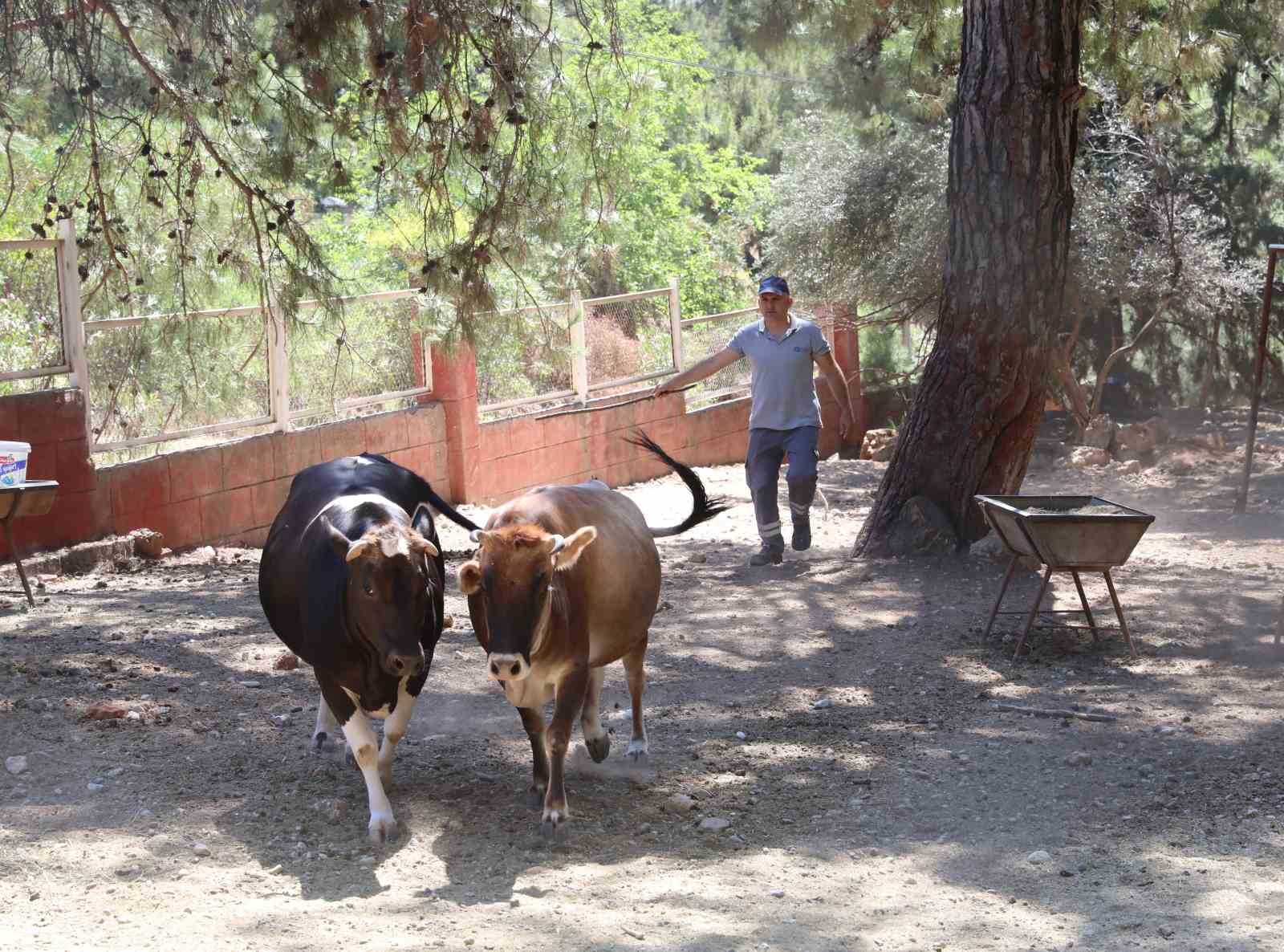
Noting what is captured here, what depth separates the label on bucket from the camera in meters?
8.55

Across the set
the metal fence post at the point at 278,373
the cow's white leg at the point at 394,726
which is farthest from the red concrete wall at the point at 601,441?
the cow's white leg at the point at 394,726

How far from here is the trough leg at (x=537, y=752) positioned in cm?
528

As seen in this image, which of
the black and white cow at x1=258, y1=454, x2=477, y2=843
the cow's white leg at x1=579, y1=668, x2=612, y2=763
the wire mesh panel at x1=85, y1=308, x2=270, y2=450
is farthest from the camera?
the wire mesh panel at x1=85, y1=308, x2=270, y2=450

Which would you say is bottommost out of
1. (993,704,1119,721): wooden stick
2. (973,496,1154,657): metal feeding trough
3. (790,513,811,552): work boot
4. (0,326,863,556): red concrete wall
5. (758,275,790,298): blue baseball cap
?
(993,704,1119,721): wooden stick

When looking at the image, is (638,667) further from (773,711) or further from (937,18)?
(937,18)

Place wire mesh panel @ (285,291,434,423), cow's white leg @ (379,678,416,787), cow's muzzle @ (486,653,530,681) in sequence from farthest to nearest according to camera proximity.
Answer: wire mesh panel @ (285,291,434,423) → cow's white leg @ (379,678,416,787) → cow's muzzle @ (486,653,530,681)

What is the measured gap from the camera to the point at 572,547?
4957 mm

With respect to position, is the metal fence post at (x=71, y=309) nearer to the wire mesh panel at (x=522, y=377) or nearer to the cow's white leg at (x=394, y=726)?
the wire mesh panel at (x=522, y=377)

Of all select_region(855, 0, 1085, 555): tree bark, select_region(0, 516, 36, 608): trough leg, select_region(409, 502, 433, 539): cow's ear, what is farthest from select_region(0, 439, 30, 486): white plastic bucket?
select_region(855, 0, 1085, 555): tree bark

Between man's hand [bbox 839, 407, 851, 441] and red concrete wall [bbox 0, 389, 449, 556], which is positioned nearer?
man's hand [bbox 839, 407, 851, 441]

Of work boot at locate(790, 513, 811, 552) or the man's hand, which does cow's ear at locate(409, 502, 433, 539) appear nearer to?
the man's hand

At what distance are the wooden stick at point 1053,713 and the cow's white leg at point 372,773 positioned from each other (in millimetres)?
2907

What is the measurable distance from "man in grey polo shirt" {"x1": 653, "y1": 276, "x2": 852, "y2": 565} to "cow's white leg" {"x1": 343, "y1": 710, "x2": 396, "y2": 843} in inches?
190

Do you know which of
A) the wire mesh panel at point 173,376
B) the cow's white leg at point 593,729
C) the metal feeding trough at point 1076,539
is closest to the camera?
the cow's white leg at point 593,729
